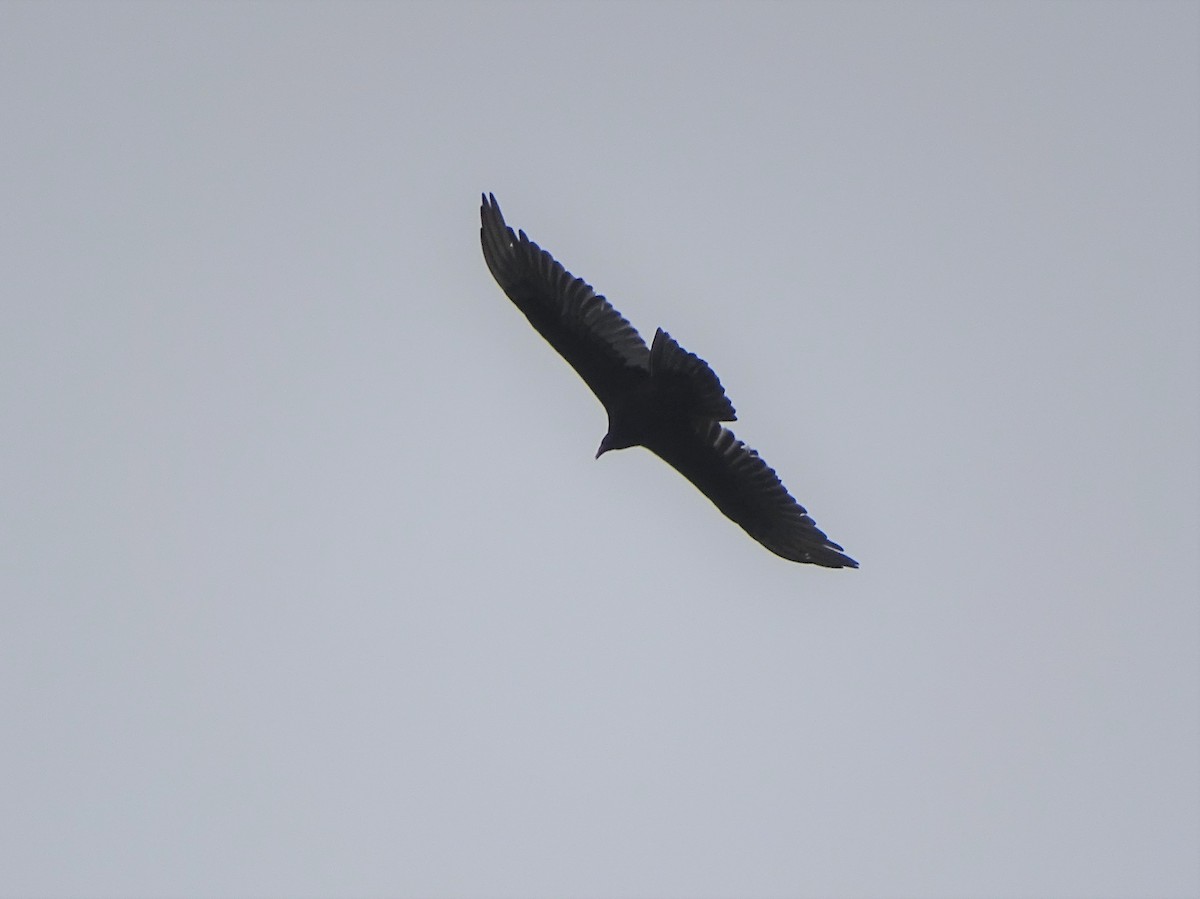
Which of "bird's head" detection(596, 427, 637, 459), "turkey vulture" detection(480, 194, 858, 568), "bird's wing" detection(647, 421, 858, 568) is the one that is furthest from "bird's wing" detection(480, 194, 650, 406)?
"bird's wing" detection(647, 421, 858, 568)

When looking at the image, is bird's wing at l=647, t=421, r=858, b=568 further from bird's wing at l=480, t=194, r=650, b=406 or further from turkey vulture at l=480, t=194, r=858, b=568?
bird's wing at l=480, t=194, r=650, b=406

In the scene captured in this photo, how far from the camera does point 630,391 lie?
1302 cm

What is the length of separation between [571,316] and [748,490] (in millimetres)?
1954

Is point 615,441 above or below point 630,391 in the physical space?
below

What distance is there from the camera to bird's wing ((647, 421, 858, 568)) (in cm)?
1337

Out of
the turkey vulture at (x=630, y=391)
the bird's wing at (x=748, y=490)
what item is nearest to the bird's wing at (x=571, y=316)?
the turkey vulture at (x=630, y=391)

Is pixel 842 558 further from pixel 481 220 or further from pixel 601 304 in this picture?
pixel 481 220

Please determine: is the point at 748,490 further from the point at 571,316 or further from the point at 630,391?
the point at 571,316

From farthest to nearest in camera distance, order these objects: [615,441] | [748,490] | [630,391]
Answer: [748,490] → [615,441] → [630,391]

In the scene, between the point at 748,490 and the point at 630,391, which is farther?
the point at 748,490

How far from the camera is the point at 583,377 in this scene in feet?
43.6

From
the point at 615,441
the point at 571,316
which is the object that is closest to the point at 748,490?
the point at 615,441

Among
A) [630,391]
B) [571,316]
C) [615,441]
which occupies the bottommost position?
[615,441]

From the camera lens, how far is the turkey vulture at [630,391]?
42.4 ft
